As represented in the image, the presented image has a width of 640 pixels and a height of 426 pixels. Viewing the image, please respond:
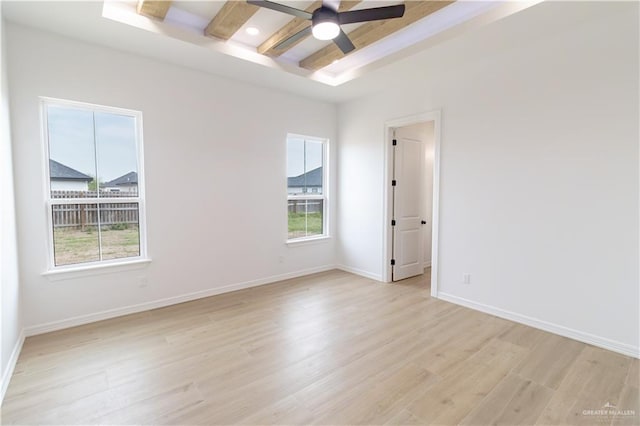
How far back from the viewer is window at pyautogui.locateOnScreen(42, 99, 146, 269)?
121 inches

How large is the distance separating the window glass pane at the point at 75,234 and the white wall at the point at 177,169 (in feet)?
0.48

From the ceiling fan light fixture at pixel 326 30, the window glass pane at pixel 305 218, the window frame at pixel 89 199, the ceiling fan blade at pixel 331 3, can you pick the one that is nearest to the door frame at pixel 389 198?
the window glass pane at pixel 305 218

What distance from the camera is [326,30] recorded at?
7.38 ft

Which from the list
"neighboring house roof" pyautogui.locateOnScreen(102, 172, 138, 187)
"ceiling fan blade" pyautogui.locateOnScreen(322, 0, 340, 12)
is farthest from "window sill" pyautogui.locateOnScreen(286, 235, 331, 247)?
"ceiling fan blade" pyautogui.locateOnScreen(322, 0, 340, 12)

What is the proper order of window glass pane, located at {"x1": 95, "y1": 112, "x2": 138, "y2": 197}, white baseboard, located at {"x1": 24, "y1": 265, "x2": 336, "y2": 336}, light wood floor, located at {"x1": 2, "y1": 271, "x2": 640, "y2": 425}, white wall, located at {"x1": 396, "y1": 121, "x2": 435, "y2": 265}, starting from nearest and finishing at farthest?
light wood floor, located at {"x1": 2, "y1": 271, "x2": 640, "y2": 425} → white baseboard, located at {"x1": 24, "y1": 265, "x2": 336, "y2": 336} → window glass pane, located at {"x1": 95, "y1": 112, "x2": 138, "y2": 197} → white wall, located at {"x1": 396, "y1": 121, "x2": 435, "y2": 265}

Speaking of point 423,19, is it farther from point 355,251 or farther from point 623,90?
point 355,251

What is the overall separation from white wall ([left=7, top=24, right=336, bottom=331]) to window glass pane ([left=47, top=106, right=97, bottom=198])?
148 mm

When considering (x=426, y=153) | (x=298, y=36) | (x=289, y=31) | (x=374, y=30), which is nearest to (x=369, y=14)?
(x=298, y=36)

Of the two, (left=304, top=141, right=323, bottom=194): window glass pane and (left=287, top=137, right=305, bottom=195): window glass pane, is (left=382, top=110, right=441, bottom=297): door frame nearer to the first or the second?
(left=304, top=141, right=323, bottom=194): window glass pane

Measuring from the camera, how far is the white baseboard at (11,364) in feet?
6.95

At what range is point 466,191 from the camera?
373cm

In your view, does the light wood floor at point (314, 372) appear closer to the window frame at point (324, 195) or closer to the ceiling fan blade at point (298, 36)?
the window frame at point (324, 195)

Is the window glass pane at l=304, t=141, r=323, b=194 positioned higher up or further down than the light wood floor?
higher up

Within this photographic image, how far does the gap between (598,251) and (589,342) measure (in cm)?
86
